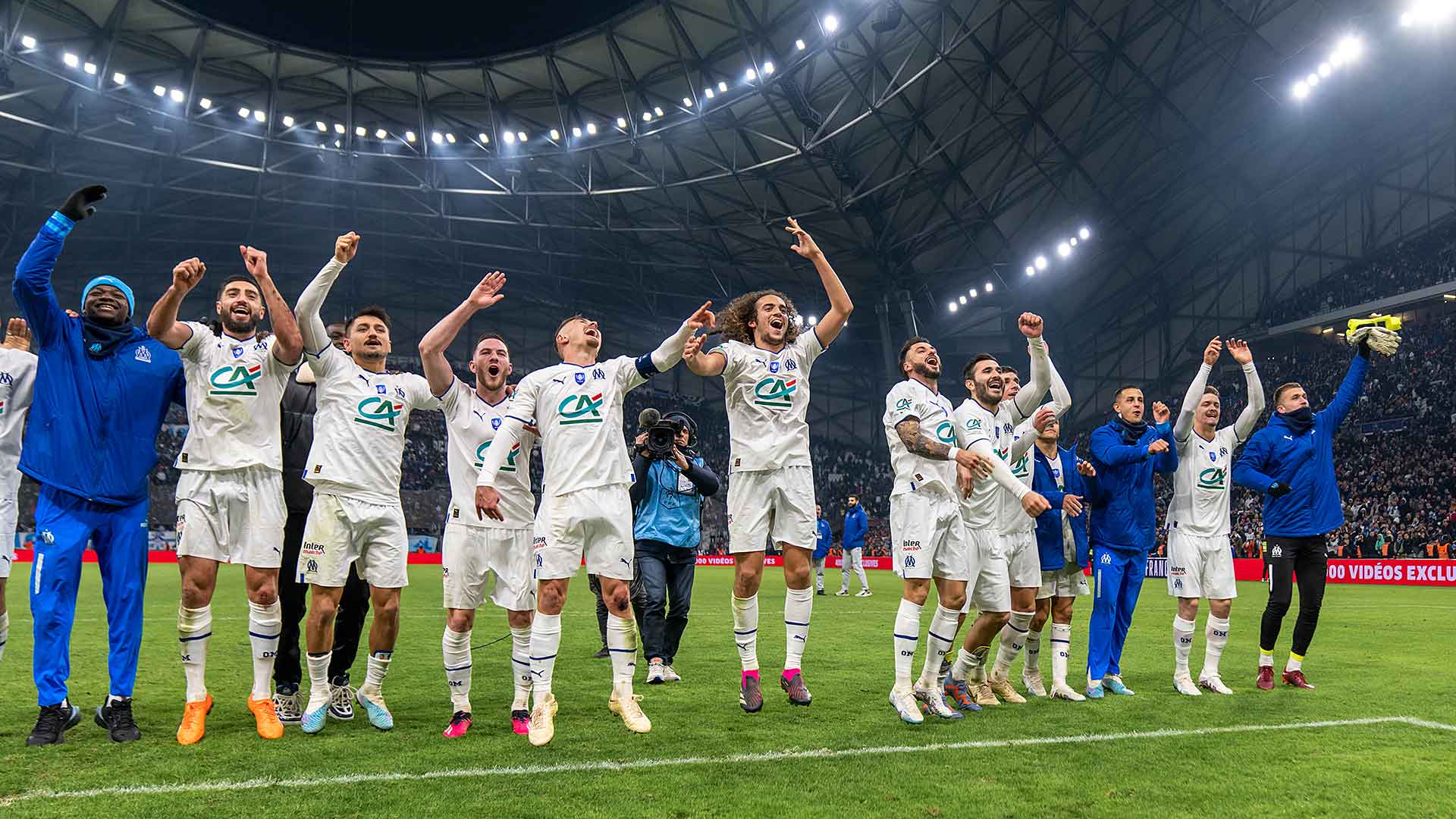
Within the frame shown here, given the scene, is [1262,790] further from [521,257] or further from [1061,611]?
[521,257]

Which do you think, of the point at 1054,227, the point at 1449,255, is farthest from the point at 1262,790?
the point at 1449,255

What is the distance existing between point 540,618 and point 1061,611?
4216mm

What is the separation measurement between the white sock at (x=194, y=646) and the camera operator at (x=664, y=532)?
3.68 metres

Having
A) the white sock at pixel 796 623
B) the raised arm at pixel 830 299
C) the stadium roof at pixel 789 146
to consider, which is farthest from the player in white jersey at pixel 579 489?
the stadium roof at pixel 789 146

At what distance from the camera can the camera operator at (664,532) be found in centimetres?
850

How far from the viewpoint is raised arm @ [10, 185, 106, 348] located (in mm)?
5523

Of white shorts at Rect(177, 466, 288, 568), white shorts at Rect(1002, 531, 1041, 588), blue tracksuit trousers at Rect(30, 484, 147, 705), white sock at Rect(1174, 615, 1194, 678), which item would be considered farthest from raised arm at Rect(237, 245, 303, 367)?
white sock at Rect(1174, 615, 1194, 678)

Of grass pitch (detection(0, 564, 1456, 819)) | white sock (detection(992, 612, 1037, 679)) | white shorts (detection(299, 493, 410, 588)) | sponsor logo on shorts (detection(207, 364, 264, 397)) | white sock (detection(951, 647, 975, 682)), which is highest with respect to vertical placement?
sponsor logo on shorts (detection(207, 364, 264, 397))

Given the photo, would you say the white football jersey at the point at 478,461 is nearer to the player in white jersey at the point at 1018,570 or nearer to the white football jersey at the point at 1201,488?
the player in white jersey at the point at 1018,570

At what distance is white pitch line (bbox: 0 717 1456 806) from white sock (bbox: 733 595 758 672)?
1.28m

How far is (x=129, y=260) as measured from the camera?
37.9m

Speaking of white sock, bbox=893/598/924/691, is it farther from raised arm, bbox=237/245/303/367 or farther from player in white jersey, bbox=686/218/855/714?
raised arm, bbox=237/245/303/367

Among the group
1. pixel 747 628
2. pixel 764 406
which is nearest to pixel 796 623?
pixel 747 628

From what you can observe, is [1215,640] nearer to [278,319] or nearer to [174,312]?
[278,319]
